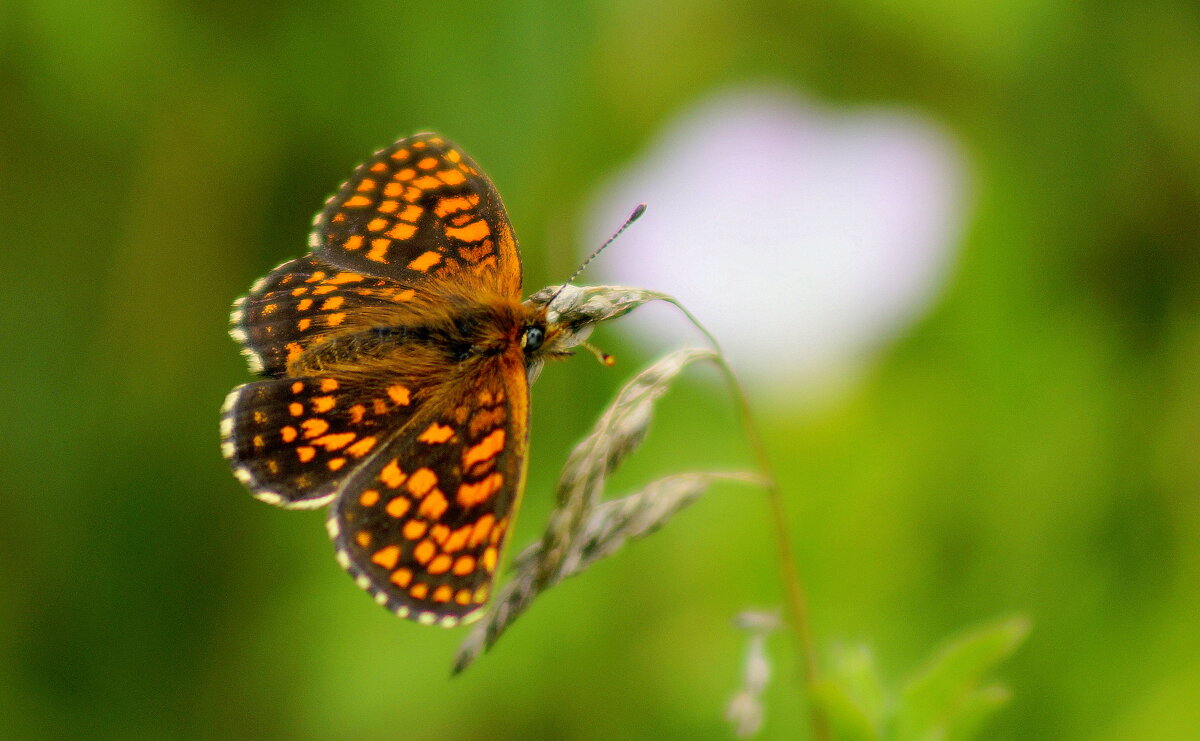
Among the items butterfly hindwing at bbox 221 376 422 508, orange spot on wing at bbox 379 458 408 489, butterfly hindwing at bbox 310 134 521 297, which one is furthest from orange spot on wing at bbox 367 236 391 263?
orange spot on wing at bbox 379 458 408 489

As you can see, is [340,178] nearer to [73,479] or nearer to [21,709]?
[73,479]

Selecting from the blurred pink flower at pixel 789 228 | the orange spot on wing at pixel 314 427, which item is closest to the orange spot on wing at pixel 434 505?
the orange spot on wing at pixel 314 427

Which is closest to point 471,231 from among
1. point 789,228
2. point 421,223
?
point 421,223

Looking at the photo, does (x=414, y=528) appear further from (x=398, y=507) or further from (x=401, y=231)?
(x=401, y=231)

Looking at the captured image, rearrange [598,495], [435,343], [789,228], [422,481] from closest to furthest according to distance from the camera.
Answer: [598,495] < [422,481] < [435,343] < [789,228]

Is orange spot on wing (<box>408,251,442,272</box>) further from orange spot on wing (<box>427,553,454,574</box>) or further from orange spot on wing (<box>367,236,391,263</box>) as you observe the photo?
orange spot on wing (<box>427,553,454,574</box>)

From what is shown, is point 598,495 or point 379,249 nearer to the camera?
point 598,495

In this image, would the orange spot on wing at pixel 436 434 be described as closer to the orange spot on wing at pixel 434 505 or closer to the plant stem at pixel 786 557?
the orange spot on wing at pixel 434 505
